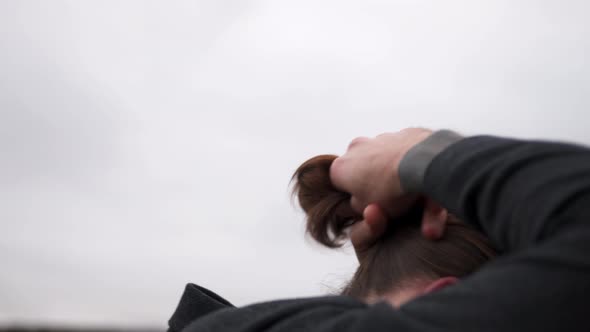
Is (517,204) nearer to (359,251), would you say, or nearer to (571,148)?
(571,148)

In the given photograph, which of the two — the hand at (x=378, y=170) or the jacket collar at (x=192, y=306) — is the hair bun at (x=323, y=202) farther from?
the jacket collar at (x=192, y=306)

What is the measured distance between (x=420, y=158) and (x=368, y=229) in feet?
1.62

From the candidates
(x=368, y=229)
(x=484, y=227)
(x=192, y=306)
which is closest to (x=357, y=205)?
(x=368, y=229)

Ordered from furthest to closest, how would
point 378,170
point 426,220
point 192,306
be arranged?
point 192,306 < point 426,220 < point 378,170

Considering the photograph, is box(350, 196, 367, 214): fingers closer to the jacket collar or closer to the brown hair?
the brown hair

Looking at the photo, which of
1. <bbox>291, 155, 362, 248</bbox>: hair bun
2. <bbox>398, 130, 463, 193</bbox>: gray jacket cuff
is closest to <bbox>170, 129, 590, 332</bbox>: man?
<bbox>398, 130, 463, 193</bbox>: gray jacket cuff

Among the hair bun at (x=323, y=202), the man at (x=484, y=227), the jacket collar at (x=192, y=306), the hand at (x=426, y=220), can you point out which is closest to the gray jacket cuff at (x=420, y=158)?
the man at (x=484, y=227)

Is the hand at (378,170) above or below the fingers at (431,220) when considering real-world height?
above

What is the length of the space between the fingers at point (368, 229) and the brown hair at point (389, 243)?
4cm

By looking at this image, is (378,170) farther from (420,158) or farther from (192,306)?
(192,306)

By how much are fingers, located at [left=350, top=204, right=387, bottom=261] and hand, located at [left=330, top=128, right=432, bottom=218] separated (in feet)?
0.10

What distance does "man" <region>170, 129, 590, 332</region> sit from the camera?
1311 mm

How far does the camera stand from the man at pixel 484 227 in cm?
131

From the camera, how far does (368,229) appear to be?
88.5 inches
